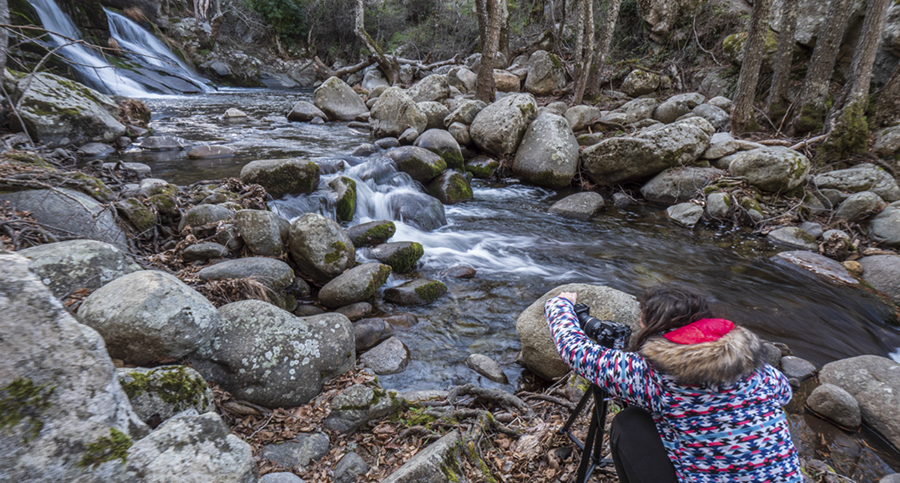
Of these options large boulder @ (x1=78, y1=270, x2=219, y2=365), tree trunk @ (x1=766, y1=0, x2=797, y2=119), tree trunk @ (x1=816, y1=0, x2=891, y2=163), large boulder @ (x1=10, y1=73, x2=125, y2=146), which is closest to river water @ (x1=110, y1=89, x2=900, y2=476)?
large boulder @ (x1=10, y1=73, x2=125, y2=146)

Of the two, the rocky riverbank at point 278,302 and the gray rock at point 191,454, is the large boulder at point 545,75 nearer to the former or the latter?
the rocky riverbank at point 278,302

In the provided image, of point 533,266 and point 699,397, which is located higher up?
point 699,397

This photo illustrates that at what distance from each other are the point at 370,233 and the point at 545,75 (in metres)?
14.0

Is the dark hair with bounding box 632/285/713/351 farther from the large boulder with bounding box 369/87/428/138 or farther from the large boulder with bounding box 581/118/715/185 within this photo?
the large boulder with bounding box 369/87/428/138

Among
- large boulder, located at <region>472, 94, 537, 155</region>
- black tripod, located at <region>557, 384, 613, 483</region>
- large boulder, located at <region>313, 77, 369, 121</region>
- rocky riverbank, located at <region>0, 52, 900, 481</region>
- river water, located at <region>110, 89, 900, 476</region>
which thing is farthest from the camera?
large boulder, located at <region>313, 77, 369, 121</region>

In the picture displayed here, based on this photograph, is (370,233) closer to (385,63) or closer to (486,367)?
Result: (486,367)

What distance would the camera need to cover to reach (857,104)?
328 inches

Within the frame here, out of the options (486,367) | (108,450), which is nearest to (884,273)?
(486,367)

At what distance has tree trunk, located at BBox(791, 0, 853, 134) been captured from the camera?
28.6 feet

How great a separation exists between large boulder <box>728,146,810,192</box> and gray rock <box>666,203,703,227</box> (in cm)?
130

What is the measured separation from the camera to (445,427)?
2.93m

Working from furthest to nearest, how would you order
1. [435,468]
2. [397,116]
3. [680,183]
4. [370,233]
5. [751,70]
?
[397,116] < [751,70] < [680,183] < [370,233] < [435,468]

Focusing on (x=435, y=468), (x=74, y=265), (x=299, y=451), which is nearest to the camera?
(x=435, y=468)

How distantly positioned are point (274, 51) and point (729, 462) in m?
35.3
